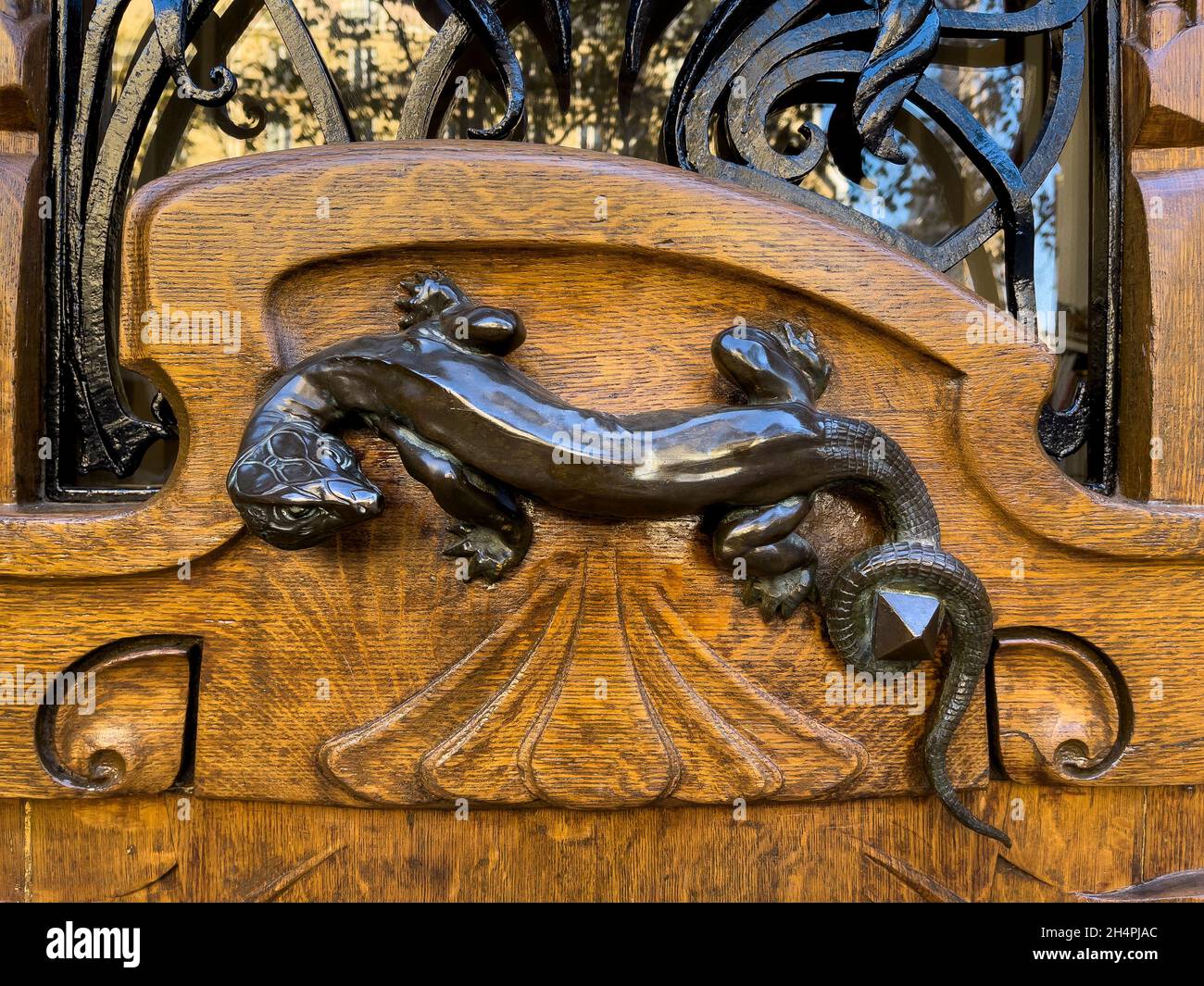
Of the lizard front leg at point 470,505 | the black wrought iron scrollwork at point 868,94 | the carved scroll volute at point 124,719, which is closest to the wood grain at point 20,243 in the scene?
the carved scroll volute at point 124,719

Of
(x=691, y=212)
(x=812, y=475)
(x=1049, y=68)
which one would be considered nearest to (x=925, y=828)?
(x=812, y=475)

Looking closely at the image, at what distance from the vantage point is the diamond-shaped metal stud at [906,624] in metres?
0.50

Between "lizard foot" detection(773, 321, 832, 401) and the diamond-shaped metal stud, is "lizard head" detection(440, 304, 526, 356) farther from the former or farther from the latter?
the diamond-shaped metal stud

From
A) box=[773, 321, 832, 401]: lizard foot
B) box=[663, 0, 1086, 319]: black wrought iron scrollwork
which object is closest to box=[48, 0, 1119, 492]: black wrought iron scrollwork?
box=[663, 0, 1086, 319]: black wrought iron scrollwork

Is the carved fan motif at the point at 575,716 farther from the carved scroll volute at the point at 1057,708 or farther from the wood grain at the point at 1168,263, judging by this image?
the wood grain at the point at 1168,263

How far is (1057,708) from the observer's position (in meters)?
0.55

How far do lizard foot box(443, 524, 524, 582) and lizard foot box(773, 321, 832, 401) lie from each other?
0.19 meters

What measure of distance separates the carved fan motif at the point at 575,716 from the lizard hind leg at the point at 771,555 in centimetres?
5

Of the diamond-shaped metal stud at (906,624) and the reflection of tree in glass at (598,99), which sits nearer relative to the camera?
the diamond-shaped metal stud at (906,624)

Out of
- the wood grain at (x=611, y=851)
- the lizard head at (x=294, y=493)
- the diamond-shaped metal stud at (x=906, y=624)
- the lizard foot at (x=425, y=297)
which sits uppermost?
the lizard foot at (x=425, y=297)

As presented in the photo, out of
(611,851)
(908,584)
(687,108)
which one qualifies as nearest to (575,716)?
(611,851)

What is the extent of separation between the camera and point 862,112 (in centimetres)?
56

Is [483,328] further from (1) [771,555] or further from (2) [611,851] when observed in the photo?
(2) [611,851]

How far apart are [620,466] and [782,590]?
0.13m
